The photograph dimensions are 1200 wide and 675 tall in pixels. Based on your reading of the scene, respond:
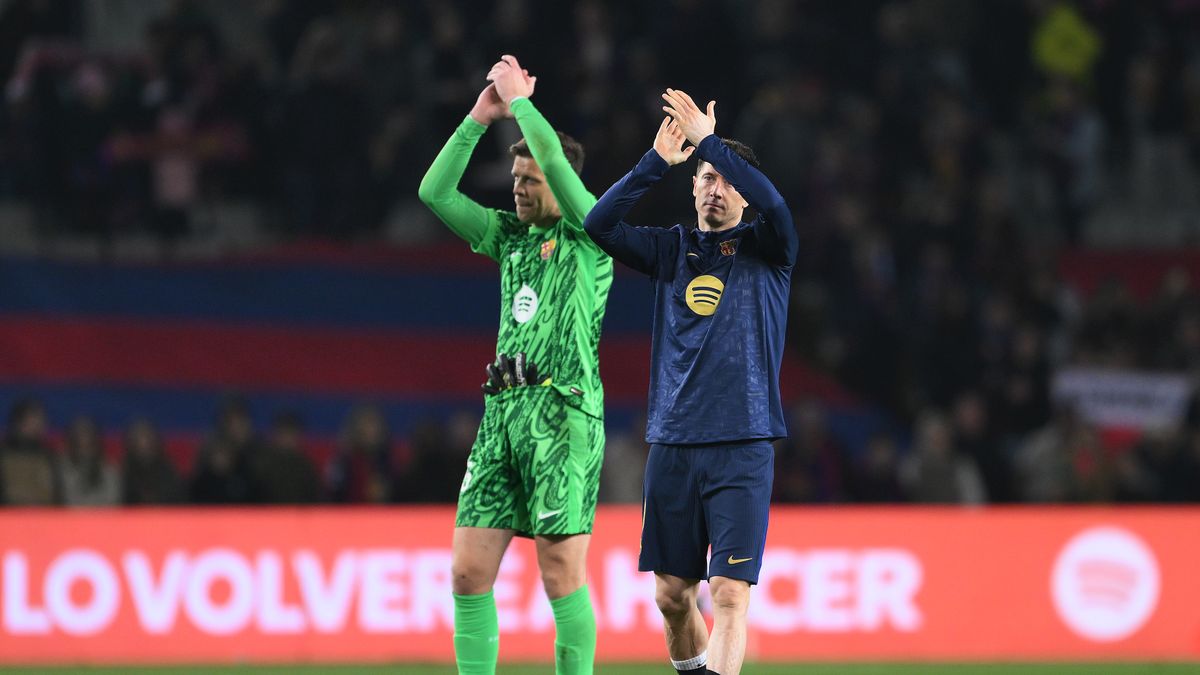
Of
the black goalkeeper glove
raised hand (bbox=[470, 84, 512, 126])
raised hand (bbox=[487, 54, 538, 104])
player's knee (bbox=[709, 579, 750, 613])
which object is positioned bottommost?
player's knee (bbox=[709, 579, 750, 613])

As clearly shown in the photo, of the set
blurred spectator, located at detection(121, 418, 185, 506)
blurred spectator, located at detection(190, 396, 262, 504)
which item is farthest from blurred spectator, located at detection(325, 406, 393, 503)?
blurred spectator, located at detection(121, 418, 185, 506)

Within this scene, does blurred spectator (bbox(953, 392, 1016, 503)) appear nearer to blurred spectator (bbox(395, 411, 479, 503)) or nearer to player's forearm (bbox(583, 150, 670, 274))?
blurred spectator (bbox(395, 411, 479, 503))

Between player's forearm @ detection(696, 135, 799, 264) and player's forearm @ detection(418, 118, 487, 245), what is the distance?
1087mm

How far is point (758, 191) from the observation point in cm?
641

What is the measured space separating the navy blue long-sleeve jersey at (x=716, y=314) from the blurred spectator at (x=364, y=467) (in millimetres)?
6584

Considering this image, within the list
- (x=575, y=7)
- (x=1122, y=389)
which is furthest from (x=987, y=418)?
(x=575, y=7)

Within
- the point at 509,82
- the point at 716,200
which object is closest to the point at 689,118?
the point at 716,200

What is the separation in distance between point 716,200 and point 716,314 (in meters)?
0.44

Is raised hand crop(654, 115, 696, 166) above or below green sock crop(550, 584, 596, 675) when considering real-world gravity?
above

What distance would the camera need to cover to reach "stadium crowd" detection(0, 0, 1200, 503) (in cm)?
1366

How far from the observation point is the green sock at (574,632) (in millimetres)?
6844

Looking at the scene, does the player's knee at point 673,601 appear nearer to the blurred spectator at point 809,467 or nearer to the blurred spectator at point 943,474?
the blurred spectator at point 809,467

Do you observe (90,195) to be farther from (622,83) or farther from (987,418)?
(987,418)

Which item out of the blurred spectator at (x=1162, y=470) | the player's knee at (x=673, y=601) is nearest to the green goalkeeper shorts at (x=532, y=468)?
the player's knee at (x=673, y=601)
